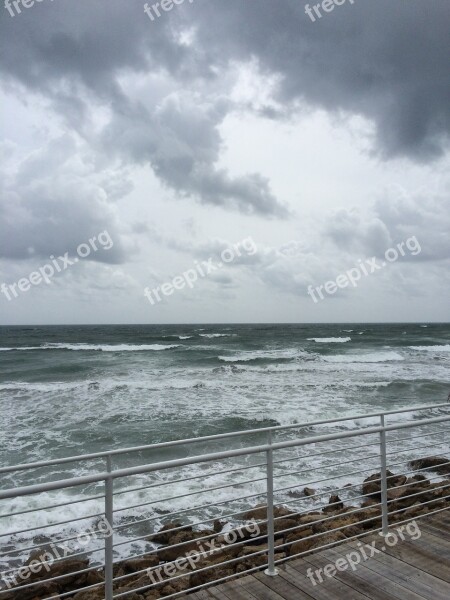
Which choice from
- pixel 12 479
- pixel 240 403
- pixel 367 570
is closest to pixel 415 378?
pixel 240 403

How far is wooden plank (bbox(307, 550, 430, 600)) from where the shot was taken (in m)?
3.03

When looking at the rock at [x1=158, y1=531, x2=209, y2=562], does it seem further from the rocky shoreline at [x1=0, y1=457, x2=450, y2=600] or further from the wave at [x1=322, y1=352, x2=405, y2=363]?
the wave at [x1=322, y1=352, x2=405, y2=363]

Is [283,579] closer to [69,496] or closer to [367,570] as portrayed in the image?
[367,570]

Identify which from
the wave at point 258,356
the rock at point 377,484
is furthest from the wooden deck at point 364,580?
the wave at point 258,356

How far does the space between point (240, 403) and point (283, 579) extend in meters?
13.3

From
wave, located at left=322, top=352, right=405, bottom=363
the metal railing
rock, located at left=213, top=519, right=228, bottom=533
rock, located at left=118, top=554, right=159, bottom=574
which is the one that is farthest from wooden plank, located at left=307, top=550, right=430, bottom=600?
wave, located at left=322, top=352, right=405, bottom=363

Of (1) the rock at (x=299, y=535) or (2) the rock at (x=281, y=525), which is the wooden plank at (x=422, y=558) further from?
(2) the rock at (x=281, y=525)

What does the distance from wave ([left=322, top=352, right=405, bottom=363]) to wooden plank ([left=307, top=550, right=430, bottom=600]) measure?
2754cm

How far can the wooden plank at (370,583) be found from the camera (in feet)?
9.93

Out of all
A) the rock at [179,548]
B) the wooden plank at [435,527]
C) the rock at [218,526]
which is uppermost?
the wooden plank at [435,527]

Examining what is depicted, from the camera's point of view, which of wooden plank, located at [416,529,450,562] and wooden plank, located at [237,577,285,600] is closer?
wooden plank, located at [237,577,285,600]

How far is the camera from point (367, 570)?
132 inches

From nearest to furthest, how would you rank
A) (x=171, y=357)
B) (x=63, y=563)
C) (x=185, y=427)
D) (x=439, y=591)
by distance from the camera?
(x=439, y=591) → (x=63, y=563) → (x=185, y=427) → (x=171, y=357)

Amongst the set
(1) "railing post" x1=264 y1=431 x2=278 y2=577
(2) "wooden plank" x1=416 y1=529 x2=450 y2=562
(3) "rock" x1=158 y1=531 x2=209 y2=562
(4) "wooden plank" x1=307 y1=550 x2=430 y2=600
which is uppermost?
(1) "railing post" x1=264 y1=431 x2=278 y2=577
